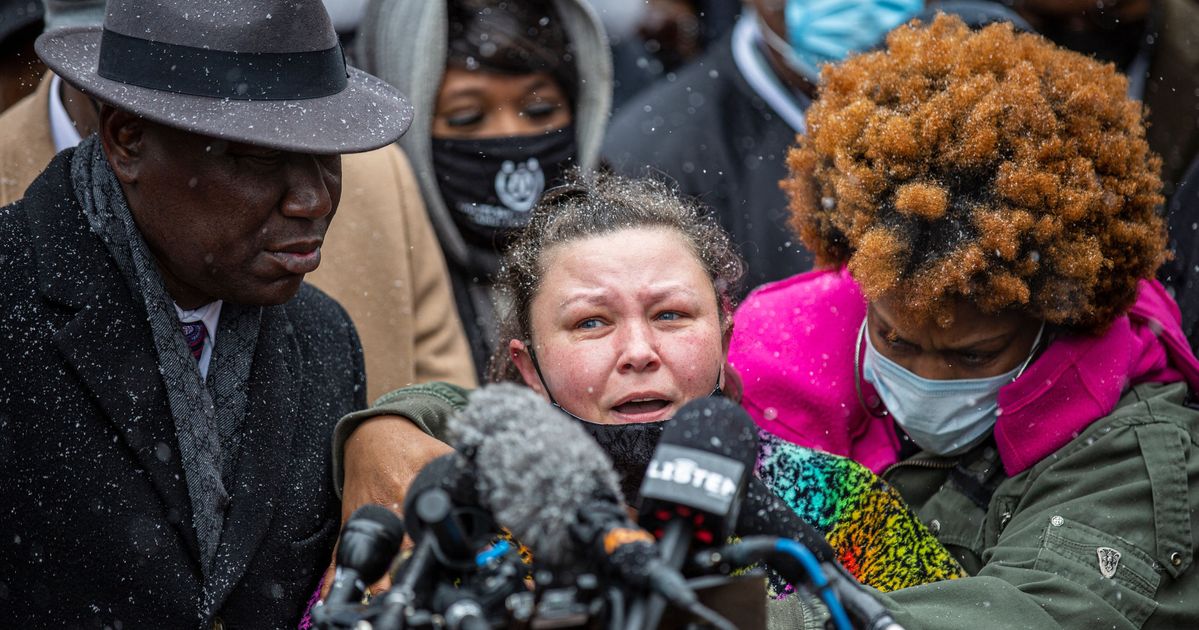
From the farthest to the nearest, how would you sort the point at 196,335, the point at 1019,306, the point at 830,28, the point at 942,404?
the point at 830,28 < the point at 942,404 < the point at 1019,306 < the point at 196,335

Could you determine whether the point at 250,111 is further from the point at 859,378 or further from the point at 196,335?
the point at 859,378

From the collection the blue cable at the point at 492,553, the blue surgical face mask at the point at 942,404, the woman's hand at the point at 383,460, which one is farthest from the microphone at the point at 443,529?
the blue surgical face mask at the point at 942,404

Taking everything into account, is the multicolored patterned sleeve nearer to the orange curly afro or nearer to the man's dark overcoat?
the orange curly afro

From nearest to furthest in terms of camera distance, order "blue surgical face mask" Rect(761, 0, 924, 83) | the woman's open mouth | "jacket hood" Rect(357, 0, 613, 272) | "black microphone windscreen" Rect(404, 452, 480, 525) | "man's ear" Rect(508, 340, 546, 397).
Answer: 1. "black microphone windscreen" Rect(404, 452, 480, 525)
2. the woman's open mouth
3. "man's ear" Rect(508, 340, 546, 397)
4. "jacket hood" Rect(357, 0, 613, 272)
5. "blue surgical face mask" Rect(761, 0, 924, 83)

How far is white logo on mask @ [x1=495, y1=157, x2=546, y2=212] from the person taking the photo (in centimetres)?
580

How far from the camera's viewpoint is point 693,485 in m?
2.16

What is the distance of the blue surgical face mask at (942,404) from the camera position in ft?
13.4

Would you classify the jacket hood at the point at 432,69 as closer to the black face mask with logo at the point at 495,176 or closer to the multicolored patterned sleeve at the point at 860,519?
the black face mask with logo at the point at 495,176

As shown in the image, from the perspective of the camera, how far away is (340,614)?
7.03 ft

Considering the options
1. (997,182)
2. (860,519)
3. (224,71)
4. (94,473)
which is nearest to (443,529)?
(94,473)

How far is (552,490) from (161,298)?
1.70 metres

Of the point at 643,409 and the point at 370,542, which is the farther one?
the point at 643,409

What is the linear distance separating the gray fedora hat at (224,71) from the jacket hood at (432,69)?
211 centimetres

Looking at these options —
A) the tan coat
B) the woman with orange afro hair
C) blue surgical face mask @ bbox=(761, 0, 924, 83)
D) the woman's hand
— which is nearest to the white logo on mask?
the tan coat
